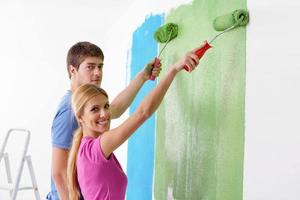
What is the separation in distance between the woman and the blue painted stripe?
636 mm

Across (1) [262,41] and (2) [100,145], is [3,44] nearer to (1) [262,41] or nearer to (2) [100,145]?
(2) [100,145]

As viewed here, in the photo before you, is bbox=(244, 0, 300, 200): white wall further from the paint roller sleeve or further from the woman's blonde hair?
the woman's blonde hair

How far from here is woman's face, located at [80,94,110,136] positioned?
47.8 inches

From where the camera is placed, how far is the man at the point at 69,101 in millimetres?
1408

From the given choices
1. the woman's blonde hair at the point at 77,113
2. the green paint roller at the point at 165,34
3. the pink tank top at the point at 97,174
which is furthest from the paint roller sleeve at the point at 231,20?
the pink tank top at the point at 97,174

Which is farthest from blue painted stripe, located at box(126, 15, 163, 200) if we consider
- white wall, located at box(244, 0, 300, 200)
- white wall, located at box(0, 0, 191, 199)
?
white wall, located at box(0, 0, 191, 199)

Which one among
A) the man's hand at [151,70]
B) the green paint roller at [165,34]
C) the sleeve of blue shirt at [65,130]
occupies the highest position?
the green paint roller at [165,34]

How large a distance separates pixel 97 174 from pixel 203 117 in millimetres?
480

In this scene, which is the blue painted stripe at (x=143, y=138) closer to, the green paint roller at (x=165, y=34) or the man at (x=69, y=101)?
the green paint roller at (x=165, y=34)

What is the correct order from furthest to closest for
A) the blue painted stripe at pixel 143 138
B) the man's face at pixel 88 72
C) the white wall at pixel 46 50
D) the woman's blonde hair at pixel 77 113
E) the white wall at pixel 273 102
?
the white wall at pixel 46 50 → the blue painted stripe at pixel 143 138 → the man's face at pixel 88 72 → the woman's blonde hair at pixel 77 113 → the white wall at pixel 273 102

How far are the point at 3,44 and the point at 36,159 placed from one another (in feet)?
3.73

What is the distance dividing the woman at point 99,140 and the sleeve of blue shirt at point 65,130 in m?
0.15

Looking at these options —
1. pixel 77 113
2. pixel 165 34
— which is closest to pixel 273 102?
pixel 77 113

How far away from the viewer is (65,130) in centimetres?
142
